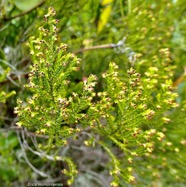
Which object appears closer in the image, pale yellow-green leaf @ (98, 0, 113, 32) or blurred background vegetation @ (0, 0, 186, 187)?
blurred background vegetation @ (0, 0, 186, 187)

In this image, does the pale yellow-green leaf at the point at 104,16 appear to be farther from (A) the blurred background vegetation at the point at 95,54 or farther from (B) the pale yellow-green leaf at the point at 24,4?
(B) the pale yellow-green leaf at the point at 24,4

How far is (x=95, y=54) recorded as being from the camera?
1.28 metres

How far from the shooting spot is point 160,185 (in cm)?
178

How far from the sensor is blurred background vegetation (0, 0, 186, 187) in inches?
43.6

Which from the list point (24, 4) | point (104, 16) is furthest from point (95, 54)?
point (24, 4)

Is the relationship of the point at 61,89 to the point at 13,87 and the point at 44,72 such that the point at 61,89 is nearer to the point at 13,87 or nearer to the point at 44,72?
the point at 44,72

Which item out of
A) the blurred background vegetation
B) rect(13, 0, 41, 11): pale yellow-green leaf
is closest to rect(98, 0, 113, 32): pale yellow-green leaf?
the blurred background vegetation

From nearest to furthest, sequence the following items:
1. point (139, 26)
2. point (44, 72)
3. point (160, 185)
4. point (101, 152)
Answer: point (44, 72) < point (139, 26) < point (101, 152) < point (160, 185)

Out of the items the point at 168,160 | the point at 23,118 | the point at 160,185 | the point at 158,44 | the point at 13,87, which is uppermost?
the point at 158,44

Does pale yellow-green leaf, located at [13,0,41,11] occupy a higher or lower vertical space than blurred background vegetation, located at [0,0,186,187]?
higher

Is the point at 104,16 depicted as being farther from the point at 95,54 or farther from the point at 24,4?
the point at 24,4

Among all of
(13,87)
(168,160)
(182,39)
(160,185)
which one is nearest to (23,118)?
(13,87)

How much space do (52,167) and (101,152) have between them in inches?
8.8

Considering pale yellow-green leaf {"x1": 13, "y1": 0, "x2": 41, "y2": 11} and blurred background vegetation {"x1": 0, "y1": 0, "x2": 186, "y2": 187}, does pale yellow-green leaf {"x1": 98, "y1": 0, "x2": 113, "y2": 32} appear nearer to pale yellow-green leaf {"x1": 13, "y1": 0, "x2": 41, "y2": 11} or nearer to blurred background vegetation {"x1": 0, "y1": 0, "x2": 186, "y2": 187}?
blurred background vegetation {"x1": 0, "y1": 0, "x2": 186, "y2": 187}
